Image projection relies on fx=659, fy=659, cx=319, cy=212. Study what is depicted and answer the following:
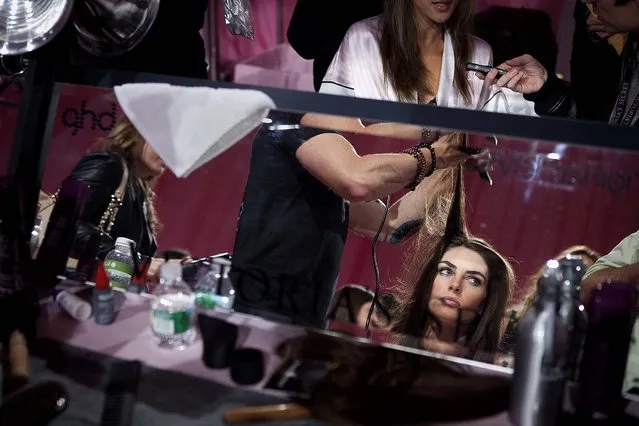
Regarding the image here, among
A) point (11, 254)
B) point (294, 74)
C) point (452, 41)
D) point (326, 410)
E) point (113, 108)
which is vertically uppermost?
point (452, 41)

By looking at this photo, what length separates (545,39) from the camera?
1.63m

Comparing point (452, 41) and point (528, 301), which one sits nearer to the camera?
point (528, 301)

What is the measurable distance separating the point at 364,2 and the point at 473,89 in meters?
0.36

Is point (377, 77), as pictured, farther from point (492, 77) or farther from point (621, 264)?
point (621, 264)

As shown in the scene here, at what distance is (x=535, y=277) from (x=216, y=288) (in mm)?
622

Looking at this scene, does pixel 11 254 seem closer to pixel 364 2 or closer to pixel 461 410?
pixel 461 410

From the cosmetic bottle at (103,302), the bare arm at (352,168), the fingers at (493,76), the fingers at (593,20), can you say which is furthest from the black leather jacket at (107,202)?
the fingers at (593,20)

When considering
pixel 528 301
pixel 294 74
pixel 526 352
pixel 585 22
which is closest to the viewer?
pixel 526 352

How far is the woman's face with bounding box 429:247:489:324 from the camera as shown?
1249mm

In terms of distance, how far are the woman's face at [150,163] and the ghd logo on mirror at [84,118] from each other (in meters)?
0.10

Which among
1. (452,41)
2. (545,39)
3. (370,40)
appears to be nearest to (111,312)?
(370,40)

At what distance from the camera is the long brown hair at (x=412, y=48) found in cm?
164

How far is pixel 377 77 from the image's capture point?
1.65 m

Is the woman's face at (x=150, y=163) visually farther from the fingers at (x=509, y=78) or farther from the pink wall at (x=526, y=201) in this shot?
the fingers at (x=509, y=78)
